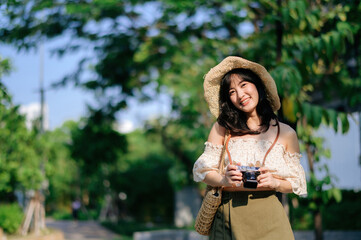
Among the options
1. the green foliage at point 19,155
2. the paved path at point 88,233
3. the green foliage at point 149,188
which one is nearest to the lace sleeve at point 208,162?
the green foliage at point 19,155

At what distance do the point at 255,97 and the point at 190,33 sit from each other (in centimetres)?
882

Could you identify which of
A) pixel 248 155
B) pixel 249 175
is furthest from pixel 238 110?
pixel 249 175

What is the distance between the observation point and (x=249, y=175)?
8.16 ft

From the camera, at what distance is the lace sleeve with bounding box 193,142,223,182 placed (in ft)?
9.18

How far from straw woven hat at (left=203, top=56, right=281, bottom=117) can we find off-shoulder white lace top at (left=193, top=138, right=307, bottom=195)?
330 mm

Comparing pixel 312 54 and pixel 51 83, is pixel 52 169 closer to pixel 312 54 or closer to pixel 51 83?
pixel 51 83

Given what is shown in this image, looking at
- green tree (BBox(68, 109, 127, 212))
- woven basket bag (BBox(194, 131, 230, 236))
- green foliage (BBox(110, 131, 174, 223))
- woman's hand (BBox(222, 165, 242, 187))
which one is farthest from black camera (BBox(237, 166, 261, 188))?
green foliage (BBox(110, 131, 174, 223))

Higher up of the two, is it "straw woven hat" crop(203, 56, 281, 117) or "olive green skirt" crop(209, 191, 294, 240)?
"straw woven hat" crop(203, 56, 281, 117)

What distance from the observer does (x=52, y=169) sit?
15.7 meters

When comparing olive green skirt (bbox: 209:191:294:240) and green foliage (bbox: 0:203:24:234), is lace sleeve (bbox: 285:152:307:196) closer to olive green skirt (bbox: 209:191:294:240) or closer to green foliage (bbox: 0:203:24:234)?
olive green skirt (bbox: 209:191:294:240)

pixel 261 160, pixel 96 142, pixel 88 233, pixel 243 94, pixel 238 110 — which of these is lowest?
pixel 88 233

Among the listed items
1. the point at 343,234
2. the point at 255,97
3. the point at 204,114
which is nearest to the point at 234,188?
the point at 255,97

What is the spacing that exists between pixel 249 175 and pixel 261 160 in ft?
0.94

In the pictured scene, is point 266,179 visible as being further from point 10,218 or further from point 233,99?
point 10,218
